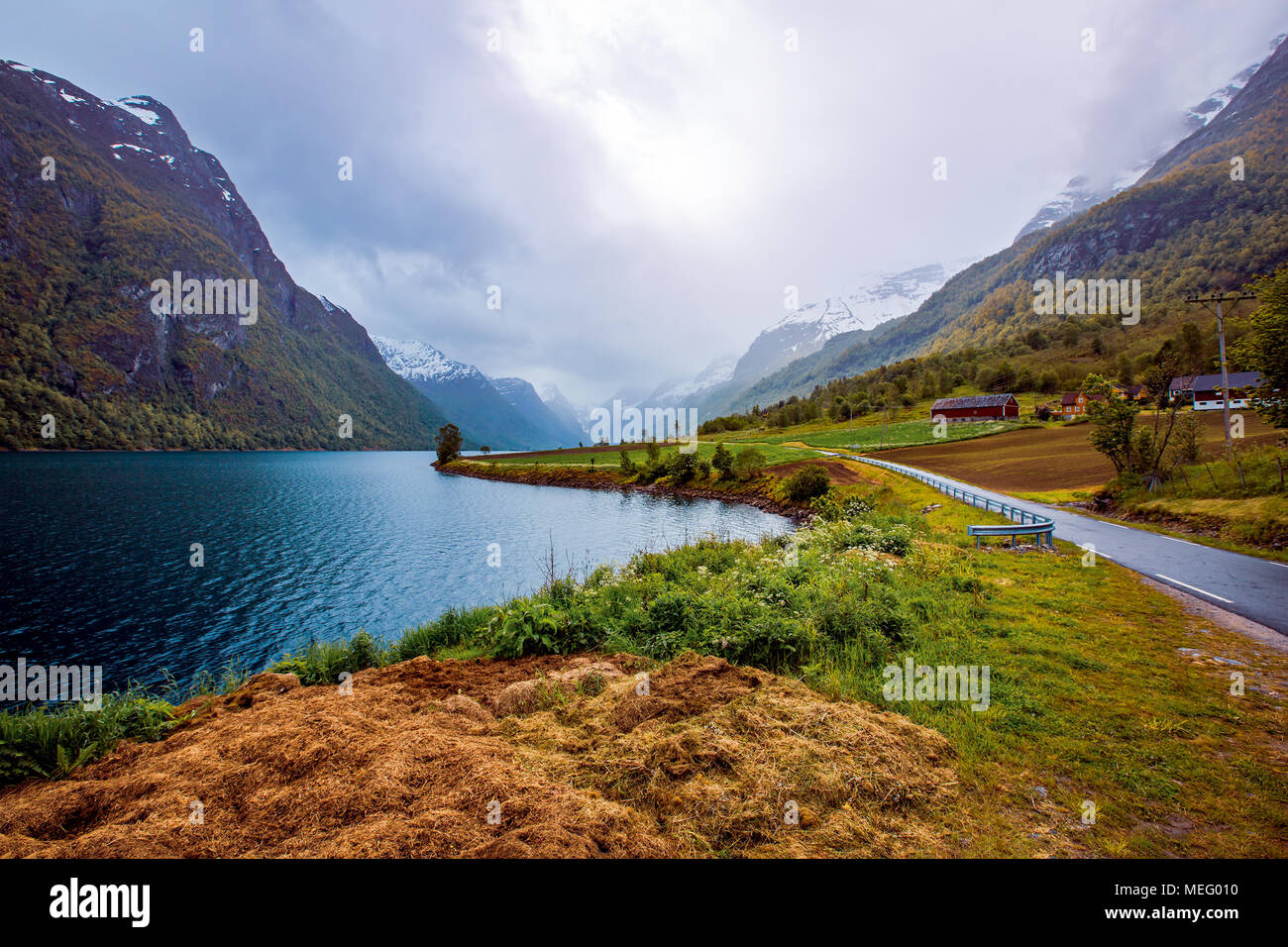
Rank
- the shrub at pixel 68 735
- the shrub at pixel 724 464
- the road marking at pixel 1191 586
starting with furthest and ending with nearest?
the shrub at pixel 724 464 < the road marking at pixel 1191 586 < the shrub at pixel 68 735

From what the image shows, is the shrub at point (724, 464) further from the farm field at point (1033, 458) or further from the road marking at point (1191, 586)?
the road marking at point (1191, 586)

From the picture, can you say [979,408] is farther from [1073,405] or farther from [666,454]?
[666,454]

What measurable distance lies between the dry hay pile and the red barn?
4298 inches

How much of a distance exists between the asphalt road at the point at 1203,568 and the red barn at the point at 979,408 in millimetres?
90346

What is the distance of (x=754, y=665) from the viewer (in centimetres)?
831

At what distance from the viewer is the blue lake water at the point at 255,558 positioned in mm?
17484

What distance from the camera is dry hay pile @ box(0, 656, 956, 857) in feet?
13.2

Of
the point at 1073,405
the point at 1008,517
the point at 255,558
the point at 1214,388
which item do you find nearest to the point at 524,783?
the point at 1008,517

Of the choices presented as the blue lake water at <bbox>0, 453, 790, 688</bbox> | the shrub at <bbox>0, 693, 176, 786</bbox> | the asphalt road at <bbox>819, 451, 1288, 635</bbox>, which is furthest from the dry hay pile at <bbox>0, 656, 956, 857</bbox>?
the blue lake water at <bbox>0, 453, 790, 688</bbox>

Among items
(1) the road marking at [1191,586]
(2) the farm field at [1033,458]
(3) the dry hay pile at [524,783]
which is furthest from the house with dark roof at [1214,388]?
(3) the dry hay pile at [524,783]

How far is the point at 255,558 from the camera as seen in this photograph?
28.2m

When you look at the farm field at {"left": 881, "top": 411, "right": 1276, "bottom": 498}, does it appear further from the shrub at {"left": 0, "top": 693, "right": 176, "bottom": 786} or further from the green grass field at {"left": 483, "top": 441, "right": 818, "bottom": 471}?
the shrub at {"left": 0, "top": 693, "right": 176, "bottom": 786}
